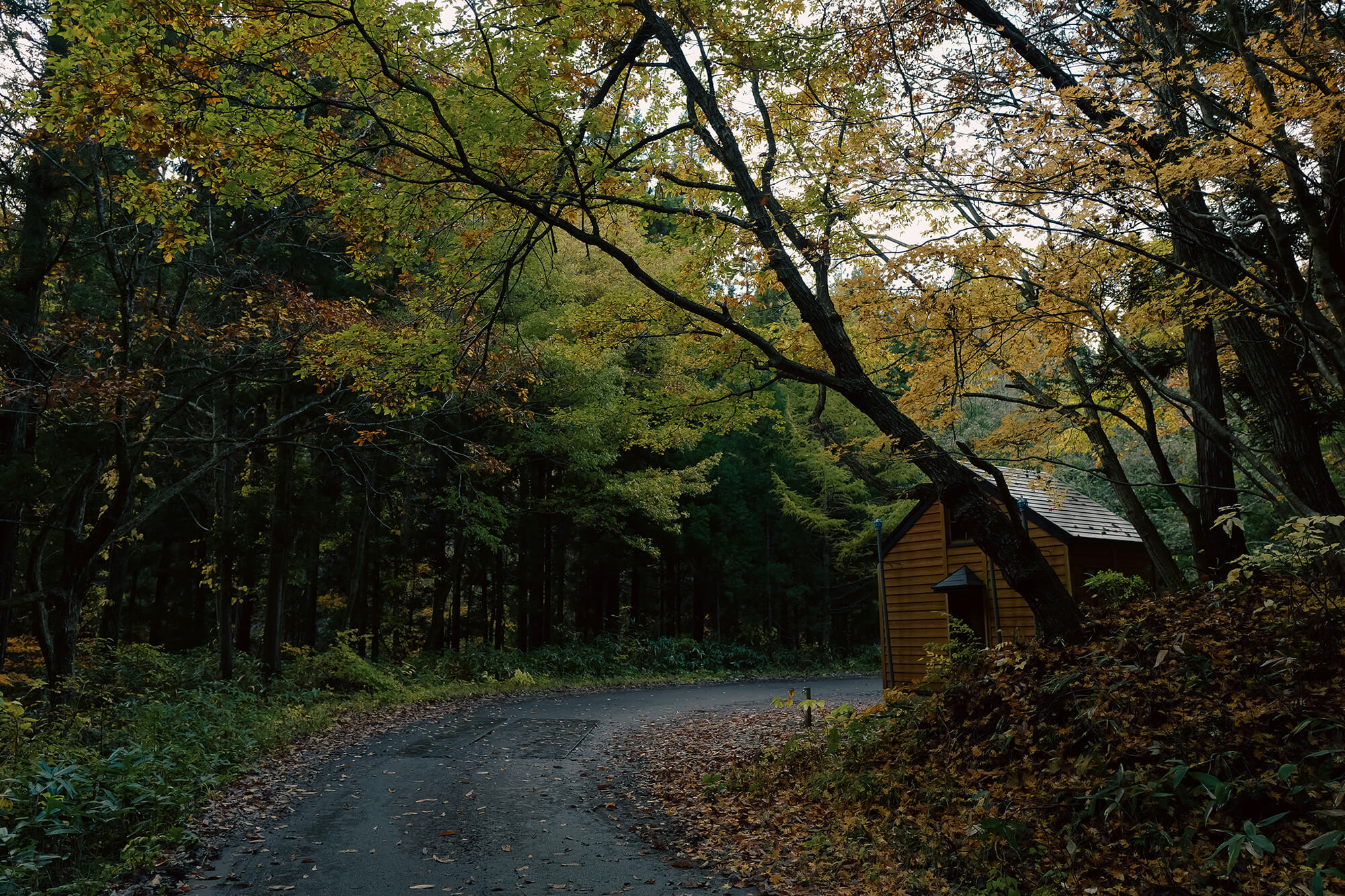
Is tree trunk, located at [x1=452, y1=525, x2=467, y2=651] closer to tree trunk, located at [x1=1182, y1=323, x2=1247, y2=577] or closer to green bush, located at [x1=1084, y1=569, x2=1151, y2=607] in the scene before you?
green bush, located at [x1=1084, y1=569, x2=1151, y2=607]

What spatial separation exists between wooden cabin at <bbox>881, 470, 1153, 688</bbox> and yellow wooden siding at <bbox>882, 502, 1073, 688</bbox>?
0.05 feet

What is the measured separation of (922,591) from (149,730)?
1315 cm

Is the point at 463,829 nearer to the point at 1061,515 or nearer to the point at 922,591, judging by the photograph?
the point at 922,591

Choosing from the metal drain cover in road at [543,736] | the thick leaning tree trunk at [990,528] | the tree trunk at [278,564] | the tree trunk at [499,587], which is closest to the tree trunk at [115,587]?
the tree trunk at [278,564]

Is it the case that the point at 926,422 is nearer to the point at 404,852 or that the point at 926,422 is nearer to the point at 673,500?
the point at 404,852

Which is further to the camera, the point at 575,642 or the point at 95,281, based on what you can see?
the point at 575,642

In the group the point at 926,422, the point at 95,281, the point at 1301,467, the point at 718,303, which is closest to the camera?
the point at 1301,467

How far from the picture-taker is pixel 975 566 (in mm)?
15031

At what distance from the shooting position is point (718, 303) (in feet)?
28.9

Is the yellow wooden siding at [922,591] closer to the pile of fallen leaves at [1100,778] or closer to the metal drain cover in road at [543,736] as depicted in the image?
the metal drain cover in road at [543,736]

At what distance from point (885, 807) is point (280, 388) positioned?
1426 centimetres

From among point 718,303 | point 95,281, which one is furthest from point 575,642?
point 718,303

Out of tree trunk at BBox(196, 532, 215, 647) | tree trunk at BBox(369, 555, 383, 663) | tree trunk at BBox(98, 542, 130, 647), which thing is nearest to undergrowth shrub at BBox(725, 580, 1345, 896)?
tree trunk at BBox(98, 542, 130, 647)

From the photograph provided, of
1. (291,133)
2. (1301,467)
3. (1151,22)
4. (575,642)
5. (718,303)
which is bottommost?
(575,642)
